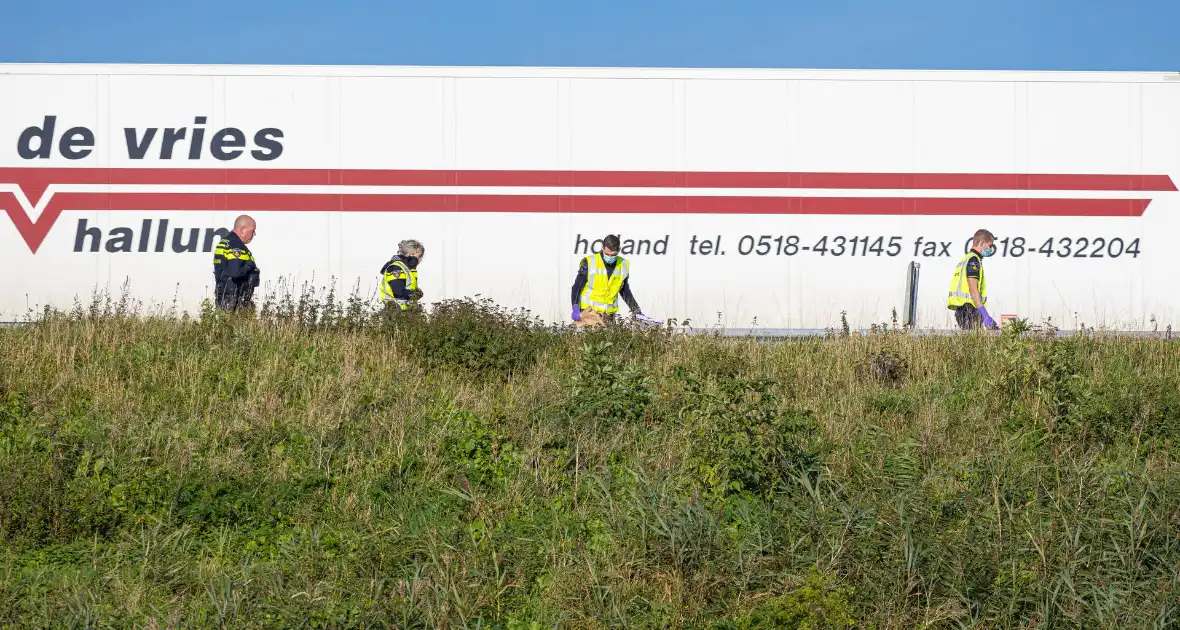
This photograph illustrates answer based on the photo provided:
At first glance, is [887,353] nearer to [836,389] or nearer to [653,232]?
[836,389]

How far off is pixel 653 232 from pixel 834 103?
288cm

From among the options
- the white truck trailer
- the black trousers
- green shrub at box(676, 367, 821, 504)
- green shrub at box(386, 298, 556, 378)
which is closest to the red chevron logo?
the white truck trailer

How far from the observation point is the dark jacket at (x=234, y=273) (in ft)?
43.6

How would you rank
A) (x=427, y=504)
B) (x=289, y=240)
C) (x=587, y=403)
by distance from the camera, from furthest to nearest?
(x=289, y=240) < (x=587, y=403) < (x=427, y=504)

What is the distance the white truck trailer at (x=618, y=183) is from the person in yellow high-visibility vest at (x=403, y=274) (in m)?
0.29

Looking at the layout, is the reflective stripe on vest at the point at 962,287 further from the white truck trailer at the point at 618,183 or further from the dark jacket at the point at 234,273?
the dark jacket at the point at 234,273

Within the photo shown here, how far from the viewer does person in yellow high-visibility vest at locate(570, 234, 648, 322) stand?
518 inches

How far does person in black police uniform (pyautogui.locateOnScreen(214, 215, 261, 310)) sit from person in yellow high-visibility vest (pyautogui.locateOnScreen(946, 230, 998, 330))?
27.9 ft

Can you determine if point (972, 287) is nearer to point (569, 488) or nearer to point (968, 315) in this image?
point (968, 315)

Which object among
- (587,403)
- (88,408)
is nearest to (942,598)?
(587,403)

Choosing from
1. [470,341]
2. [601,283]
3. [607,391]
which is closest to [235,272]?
[601,283]

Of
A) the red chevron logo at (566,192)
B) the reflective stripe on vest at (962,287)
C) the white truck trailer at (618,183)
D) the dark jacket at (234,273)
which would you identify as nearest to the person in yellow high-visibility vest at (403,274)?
the white truck trailer at (618,183)

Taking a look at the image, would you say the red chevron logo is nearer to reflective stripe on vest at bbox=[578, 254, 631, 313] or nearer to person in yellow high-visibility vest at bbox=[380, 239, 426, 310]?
person in yellow high-visibility vest at bbox=[380, 239, 426, 310]

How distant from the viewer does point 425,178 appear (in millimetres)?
14047
